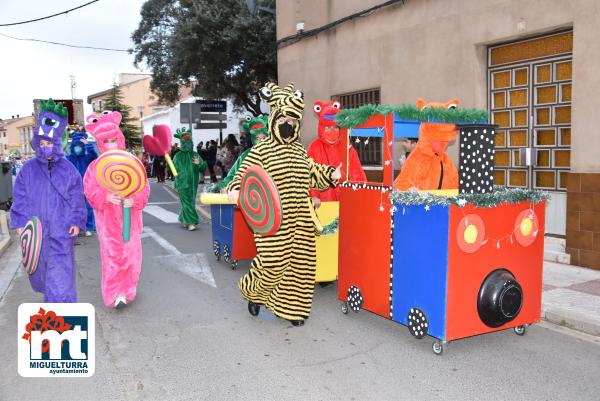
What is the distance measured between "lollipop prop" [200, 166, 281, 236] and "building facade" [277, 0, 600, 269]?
4.42m

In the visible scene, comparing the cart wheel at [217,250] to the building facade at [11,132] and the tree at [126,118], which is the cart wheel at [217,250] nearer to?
the tree at [126,118]

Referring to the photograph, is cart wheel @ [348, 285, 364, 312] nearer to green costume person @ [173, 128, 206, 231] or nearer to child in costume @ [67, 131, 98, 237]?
green costume person @ [173, 128, 206, 231]

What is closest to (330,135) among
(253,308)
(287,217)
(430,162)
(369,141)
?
(430,162)

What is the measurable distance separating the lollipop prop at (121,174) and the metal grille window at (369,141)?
6468mm

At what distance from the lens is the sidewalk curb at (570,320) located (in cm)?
488

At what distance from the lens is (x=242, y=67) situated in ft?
70.4

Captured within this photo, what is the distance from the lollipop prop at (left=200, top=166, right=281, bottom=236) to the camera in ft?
14.8

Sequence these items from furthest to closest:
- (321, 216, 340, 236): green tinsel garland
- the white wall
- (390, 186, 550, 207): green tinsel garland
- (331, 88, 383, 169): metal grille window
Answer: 1. the white wall
2. (331, 88, 383, 169): metal grille window
3. (321, 216, 340, 236): green tinsel garland
4. (390, 186, 550, 207): green tinsel garland

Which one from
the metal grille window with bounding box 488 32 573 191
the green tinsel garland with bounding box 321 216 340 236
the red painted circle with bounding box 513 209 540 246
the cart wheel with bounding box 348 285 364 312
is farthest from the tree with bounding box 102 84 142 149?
the red painted circle with bounding box 513 209 540 246

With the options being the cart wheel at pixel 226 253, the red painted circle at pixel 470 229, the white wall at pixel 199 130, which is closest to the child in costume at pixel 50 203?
the cart wheel at pixel 226 253

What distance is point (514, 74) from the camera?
26.9 ft

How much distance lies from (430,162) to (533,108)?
3.77 m

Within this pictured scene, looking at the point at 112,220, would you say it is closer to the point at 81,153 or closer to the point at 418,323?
the point at 418,323

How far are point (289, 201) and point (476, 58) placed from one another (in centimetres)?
510
